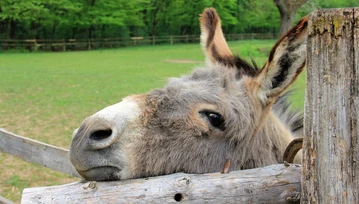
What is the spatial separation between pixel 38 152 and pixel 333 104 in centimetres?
397

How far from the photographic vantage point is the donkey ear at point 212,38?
3.41m

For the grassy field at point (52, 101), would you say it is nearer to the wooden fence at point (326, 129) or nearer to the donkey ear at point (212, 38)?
the donkey ear at point (212, 38)

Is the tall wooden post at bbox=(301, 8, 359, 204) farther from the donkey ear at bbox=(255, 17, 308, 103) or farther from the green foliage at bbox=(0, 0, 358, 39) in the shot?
the green foliage at bbox=(0, 0, 358, 39)

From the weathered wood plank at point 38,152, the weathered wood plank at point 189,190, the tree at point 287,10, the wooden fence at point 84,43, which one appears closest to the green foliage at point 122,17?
the wooden fence at point 84,43

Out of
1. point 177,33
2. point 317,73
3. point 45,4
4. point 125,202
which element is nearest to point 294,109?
point 317,73

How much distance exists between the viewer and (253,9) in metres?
59.0

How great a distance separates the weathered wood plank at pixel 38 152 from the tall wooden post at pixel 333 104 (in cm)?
309

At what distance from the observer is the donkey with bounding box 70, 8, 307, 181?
2240 mm

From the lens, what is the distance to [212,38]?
357 cm

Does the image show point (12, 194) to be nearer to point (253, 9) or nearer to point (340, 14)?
point (340, 14)

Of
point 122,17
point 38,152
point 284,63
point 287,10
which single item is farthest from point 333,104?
point 122,17

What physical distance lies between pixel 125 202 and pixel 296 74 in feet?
4.04

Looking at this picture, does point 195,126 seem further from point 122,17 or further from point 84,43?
point 122,17

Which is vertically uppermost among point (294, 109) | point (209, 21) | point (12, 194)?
point (209, 21)
